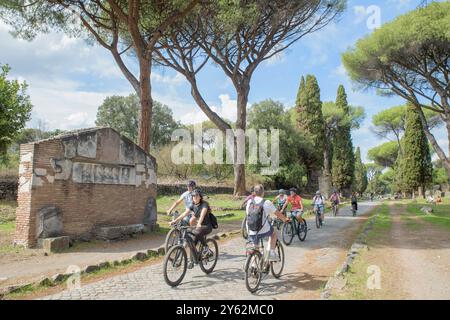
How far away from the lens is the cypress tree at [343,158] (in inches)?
2041

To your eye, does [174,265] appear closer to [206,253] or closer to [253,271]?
[206,253]

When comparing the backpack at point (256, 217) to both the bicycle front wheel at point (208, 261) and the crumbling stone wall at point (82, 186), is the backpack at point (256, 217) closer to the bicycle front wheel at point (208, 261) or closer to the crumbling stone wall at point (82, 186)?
the bicycle front wheel at point (208, 261)

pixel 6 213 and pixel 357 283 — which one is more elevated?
pixel 6 213

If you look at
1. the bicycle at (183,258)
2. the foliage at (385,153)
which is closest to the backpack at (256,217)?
the bicycle at (183,258)

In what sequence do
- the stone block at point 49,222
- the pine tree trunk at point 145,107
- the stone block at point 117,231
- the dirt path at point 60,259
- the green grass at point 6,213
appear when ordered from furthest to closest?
the pine tree trunk at point 145,107 → the green grass at point 6,213 → the stone block at point 117,231 → the stone block at point 49,222 → the dirt path at point 60,259

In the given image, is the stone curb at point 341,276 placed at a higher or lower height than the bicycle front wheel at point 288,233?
lower

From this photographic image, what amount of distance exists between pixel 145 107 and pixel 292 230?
8.12 m

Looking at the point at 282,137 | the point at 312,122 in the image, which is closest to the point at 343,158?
the point at 312,122

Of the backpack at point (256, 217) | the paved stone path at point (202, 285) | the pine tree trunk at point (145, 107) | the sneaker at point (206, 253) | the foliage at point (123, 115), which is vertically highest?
the foliage at point (123, 115)

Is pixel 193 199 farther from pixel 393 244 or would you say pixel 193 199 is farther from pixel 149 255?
pixel 393 244

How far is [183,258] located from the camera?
6.47 m

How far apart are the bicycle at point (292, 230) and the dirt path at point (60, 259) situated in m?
3.72
